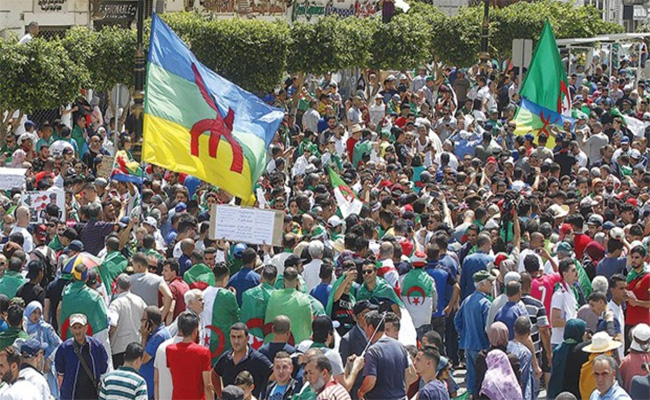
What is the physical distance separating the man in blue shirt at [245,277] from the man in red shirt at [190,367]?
95.0 inches

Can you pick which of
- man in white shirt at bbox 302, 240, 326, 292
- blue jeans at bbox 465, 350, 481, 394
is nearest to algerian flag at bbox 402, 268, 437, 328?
blue jeans at bbox 465, 350, 481, 394

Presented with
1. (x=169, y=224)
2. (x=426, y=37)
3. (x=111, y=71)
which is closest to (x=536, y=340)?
(x=169, y=224)

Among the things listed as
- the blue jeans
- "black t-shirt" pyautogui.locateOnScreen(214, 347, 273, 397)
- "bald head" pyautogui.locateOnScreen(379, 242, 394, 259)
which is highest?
"bald head" pyautogui.locateOnScreen(379, 242, 394, 259)

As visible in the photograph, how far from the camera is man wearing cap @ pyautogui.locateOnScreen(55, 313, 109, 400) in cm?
1184

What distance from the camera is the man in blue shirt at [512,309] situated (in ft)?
42.3

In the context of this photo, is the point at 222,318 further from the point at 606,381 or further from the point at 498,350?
the point at 606,381

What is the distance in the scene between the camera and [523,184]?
69.1 ft

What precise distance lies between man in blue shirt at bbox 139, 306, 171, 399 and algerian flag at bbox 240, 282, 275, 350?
87 centimetres

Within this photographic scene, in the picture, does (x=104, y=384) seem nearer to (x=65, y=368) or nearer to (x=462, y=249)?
(x=65, y=368)

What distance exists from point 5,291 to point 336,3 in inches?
1324

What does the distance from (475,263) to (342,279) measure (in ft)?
8.25

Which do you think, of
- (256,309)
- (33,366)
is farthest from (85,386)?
(256,309)

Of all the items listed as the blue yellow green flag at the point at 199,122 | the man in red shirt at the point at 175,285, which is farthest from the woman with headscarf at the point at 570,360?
the blue yellow green flag at the point at 199,122

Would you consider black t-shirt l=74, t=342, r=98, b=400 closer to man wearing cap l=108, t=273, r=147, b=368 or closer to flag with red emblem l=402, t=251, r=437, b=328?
man wearing cap l=108, t=273, r=147, b=368
